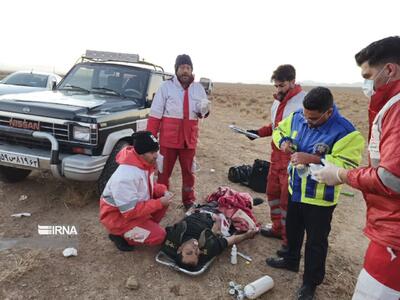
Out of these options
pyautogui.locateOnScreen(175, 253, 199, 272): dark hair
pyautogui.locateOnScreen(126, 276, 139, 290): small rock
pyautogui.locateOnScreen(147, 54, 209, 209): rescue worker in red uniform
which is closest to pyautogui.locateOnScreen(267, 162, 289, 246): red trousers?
pyautogui.locateOnScreen(175, 253, 199, 272): dark hair

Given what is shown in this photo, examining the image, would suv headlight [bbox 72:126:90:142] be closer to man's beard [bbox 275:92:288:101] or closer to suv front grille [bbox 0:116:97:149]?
suv front grille [bbox 0:116:97:149]

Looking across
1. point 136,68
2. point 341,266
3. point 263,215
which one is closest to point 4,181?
point 136,68

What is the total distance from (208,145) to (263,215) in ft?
15.7

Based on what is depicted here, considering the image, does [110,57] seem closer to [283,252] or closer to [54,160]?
[54,160]

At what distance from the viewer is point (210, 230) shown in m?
3.81

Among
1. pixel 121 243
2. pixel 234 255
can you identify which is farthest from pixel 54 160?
pixel 234 255

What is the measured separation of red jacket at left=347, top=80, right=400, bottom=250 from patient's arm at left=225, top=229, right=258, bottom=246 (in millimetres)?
2095

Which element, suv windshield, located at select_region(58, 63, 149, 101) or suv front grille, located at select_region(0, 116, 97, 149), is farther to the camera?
suv windshield, located at select_region(58, 63, 149, 101)

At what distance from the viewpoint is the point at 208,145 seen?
32.6 feet

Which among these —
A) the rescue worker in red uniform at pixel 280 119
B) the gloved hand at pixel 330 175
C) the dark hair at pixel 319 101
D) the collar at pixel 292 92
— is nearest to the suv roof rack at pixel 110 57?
the rescue worker in red uniform at pixel 280 119

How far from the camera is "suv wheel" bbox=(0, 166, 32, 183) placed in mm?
5367

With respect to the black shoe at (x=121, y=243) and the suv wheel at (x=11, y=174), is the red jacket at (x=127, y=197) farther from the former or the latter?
the suv wheel at (x=11, y=174)

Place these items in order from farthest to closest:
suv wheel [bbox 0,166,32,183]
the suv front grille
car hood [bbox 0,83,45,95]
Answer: car hood [bbox 0,83,45,95], suv wheel [bbox 0,166,32,183], the suv front grille

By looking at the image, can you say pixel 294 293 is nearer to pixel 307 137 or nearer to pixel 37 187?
pixel 307 137
